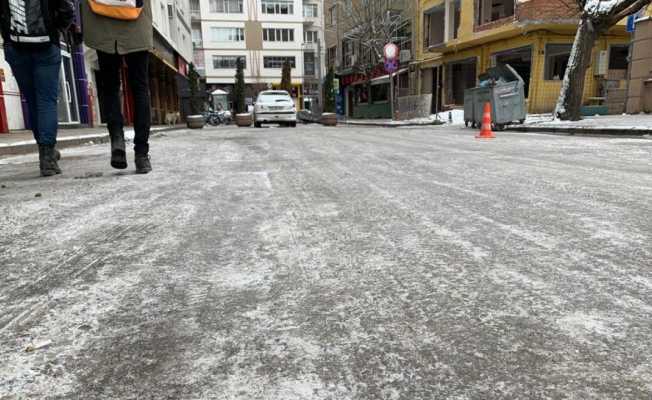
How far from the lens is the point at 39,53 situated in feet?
11.7

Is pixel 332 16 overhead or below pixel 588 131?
overhead

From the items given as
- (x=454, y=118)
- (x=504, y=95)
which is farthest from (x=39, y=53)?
(x=454, y=118)

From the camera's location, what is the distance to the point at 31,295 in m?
1.28

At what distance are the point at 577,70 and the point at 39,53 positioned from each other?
12908mm

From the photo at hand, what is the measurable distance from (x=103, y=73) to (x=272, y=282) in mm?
2982

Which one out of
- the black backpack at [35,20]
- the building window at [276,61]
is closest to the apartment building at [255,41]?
the building window at [276,61]

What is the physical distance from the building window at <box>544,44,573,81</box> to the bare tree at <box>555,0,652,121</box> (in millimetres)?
7116

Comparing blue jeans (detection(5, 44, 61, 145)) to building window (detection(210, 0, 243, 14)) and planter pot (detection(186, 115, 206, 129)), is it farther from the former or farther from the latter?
building window (detection(210, 0, 243, 14))

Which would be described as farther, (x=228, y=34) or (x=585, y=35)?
(x=228, y=34)

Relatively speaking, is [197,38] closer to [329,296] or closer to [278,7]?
[278,7]

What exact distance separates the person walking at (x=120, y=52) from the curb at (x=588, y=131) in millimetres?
8645

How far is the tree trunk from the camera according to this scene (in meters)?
12.1

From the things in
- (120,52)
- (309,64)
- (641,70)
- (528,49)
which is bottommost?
(120,52)

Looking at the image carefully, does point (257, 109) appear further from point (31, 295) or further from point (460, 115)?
point (31, 295)
